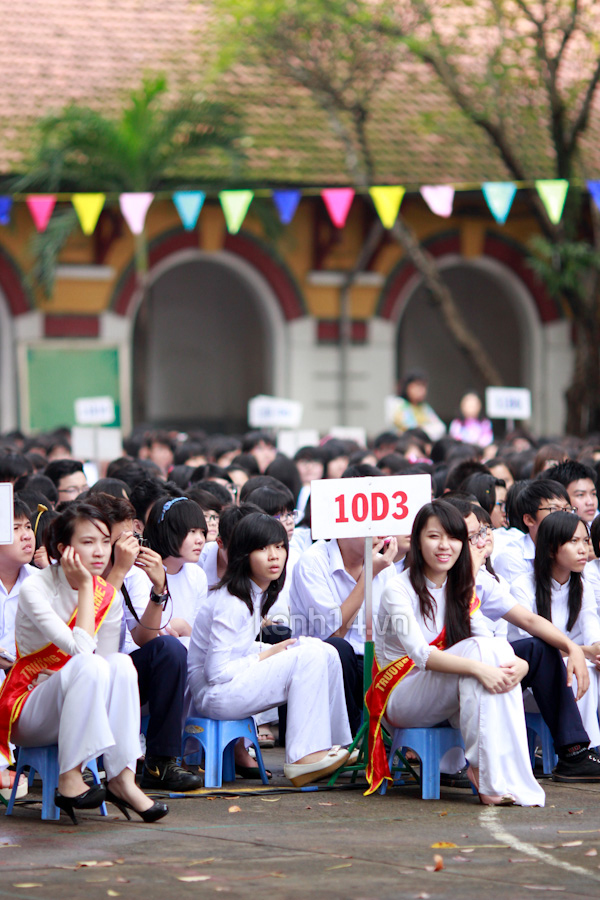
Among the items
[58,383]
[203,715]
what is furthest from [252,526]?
[58,383]

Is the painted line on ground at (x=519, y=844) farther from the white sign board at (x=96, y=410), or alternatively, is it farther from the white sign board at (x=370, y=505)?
the white sign board at (x=96, y=410)

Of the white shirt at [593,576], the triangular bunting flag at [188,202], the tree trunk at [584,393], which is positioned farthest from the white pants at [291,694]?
the tree trunk at [584,393]

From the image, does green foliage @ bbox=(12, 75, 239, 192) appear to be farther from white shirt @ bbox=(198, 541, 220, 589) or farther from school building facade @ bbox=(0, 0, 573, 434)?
white shirt @ bbox=(198, 541, 220, 589)

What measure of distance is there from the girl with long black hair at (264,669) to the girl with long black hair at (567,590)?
1.07 meters

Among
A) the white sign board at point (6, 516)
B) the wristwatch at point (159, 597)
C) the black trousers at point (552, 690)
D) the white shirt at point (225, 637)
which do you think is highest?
the white sign board at point (6, 516)

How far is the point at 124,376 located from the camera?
18344 millimetres

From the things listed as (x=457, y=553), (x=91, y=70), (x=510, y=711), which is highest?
(x=91, y=70)

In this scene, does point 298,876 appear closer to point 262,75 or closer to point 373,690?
point 373,690

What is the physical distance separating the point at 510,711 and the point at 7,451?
4.33m

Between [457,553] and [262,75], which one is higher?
[262,75]

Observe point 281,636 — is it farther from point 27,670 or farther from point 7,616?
point 27,670

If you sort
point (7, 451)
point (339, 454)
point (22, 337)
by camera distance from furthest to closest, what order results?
point (22, 337)
point (339, 454)
point (7, 451)

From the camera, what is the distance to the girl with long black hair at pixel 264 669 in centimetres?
578

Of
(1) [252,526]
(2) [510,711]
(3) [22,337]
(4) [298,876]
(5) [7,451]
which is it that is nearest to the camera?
(4) [298,876]
